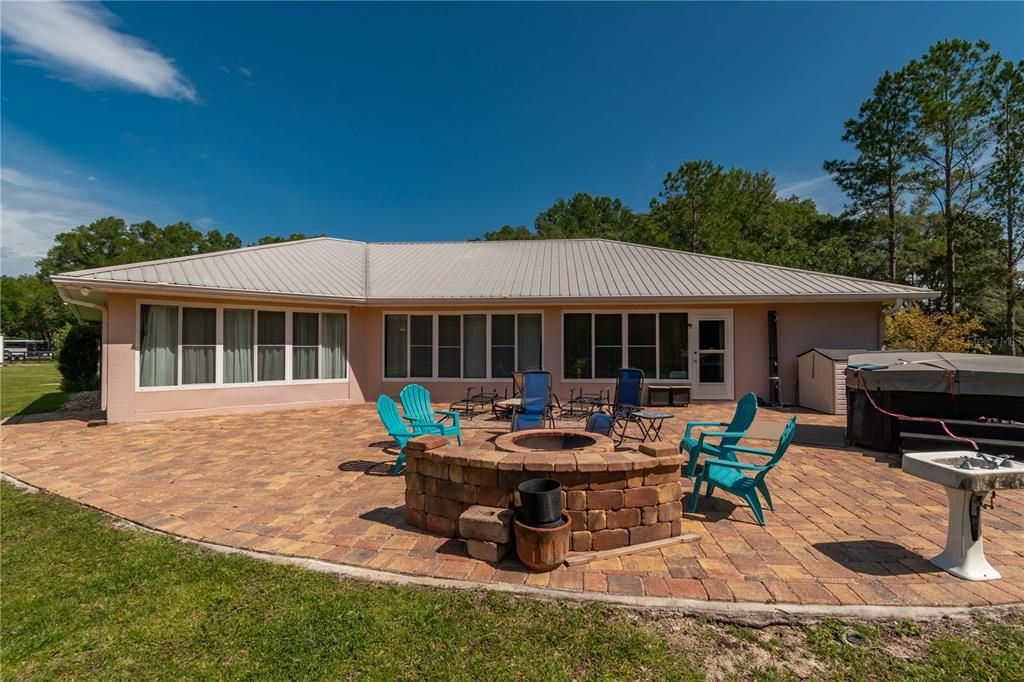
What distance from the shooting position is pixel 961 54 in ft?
59.5

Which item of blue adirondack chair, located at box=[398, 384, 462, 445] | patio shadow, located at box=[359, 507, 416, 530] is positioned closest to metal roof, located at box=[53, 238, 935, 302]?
blue adirondack chair, located at box=[398, 384, 462, 445]

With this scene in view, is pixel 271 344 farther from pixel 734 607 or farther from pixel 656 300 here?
pixel 734 607

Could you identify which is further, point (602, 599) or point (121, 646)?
point (602, 599)

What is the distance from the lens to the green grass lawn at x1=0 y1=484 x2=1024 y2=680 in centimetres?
223

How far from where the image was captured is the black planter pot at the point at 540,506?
10.3ft

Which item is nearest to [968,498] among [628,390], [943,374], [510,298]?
[943,374]

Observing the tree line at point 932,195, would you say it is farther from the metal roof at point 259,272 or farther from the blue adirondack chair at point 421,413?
the metal roof at point 259,272

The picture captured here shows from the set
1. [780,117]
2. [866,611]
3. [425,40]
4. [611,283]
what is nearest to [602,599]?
[866,611]

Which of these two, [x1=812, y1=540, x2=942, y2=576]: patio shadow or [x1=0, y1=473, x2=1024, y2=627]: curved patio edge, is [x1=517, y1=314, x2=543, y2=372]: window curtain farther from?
[x1=0, y1=473, x2=1024, y2=627]: curved patio edge

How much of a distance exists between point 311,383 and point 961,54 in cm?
2792

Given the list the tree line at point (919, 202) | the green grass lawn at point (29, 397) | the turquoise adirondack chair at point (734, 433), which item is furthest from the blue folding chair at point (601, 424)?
the tree line at point (919, 202)

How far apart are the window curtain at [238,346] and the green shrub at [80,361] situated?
9.53 meters

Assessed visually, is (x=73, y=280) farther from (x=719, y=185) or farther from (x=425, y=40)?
(x=719, y=185)

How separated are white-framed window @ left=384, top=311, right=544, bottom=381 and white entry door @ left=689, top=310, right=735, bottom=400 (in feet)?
13.2
